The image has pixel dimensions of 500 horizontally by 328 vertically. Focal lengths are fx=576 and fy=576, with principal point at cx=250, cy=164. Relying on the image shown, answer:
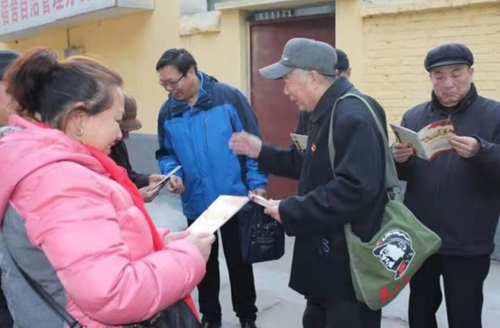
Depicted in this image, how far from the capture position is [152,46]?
808 centimetres

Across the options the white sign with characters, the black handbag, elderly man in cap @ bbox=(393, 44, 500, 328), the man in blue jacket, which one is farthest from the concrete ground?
the white sign with characters

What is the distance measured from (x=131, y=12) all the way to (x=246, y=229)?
541cm

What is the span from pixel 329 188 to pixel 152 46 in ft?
20.0

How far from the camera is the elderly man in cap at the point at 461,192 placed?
2930mm

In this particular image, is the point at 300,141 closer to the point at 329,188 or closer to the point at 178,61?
the point at 329,188

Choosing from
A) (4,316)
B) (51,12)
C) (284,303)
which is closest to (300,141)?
(4,316)

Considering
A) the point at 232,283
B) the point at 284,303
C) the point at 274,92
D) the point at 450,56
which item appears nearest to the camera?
the point at 450,56

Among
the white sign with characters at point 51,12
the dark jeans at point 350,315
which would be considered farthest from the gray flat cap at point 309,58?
the white sign with characters at point 51,12

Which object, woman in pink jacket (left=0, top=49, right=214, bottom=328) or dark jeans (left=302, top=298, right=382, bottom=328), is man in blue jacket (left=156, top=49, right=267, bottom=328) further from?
woman in pink jacket (left=0, top=49, right=214, bottom=328)

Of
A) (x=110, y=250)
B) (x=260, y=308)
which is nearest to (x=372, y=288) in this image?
(x=110, y=250)

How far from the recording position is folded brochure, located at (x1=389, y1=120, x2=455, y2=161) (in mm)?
2844

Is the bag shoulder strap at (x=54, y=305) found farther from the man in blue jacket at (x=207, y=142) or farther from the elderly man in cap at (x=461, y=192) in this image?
the man in blue jacket at (x=207, y=142)

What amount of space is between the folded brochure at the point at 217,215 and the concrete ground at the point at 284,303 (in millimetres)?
2061

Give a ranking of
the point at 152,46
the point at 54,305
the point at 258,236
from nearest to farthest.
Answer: the point at 54,305, the point at 258,236, the point at 152,46
